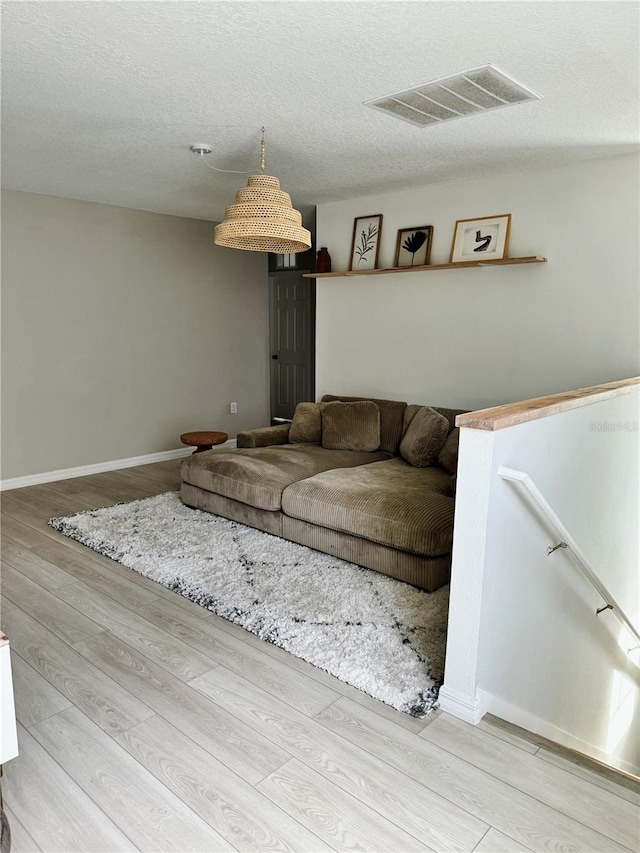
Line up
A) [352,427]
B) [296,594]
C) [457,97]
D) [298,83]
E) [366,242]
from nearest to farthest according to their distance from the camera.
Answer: [298,83], [457,97], [296,594], [352,427], [366,242]

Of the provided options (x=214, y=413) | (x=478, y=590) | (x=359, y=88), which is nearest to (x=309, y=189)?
(x=359, y=88)

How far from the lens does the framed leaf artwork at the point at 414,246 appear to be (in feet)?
15.4

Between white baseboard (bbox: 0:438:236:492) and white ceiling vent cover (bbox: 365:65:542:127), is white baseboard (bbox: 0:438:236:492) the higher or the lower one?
the lower one

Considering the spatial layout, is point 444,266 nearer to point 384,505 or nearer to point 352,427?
point 352,427

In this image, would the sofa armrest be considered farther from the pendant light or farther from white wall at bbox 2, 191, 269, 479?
the pendant light

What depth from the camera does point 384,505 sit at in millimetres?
3301

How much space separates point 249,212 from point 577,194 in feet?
7.45

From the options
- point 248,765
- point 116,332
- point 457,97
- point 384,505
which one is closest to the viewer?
point 248,765

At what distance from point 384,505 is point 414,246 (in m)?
2.43

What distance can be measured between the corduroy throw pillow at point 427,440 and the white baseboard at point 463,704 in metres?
2.11

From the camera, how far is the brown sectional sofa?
10.3 feet

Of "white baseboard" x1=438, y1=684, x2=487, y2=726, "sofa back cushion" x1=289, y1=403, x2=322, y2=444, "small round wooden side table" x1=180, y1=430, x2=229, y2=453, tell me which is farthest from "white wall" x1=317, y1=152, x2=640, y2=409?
"white baseboard" x1=438, y1=684, x2=487, y2=726

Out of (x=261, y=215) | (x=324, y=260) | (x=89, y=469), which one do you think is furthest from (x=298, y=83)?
(x=89, y=469)

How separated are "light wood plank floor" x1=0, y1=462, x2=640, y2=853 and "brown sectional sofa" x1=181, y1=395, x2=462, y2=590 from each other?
90 cm
